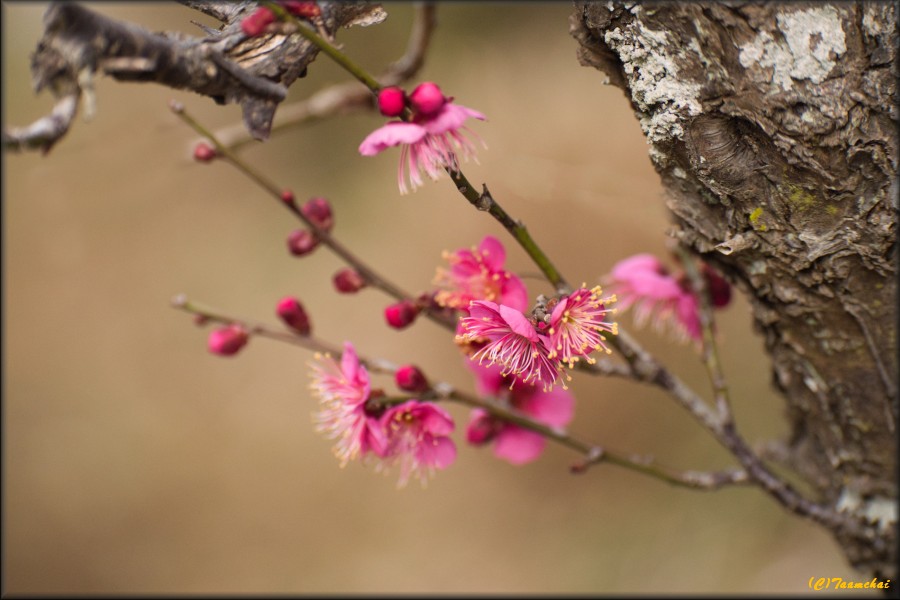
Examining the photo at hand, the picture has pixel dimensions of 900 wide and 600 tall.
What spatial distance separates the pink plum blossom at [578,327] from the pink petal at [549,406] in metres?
0.17

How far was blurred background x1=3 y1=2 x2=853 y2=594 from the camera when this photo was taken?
6.50ft

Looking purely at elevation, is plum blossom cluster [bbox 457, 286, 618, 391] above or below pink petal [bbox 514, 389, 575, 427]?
above

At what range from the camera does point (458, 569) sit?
83.8 inches

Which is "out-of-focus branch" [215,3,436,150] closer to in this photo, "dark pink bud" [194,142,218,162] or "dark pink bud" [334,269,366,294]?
"dark pink bud" [194,142,218,162]

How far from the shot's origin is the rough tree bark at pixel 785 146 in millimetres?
542

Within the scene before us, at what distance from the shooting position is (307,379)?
2.25 m

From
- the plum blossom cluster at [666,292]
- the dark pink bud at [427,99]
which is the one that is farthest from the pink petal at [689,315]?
the dark pink bud at [427,99]

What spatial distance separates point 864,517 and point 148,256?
2434 millimetres

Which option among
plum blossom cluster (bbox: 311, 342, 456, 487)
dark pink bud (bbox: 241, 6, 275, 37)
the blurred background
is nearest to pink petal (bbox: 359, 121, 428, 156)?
dark pink bud (bbox: 241, 6, 275, 37)

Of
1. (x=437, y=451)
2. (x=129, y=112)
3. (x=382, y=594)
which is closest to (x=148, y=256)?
(x=129, y=112)

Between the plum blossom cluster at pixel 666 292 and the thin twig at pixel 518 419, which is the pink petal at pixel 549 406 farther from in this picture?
the plum blossom cluster at pixel 666 292

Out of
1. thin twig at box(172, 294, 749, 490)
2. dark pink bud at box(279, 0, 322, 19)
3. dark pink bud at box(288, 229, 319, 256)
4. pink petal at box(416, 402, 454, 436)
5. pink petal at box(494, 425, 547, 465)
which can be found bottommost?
pink petal at box(494, 425, 547, 465)

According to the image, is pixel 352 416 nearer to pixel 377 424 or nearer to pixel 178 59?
pixel 377 424

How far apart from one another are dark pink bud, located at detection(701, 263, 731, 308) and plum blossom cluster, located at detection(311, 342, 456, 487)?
364 mm
